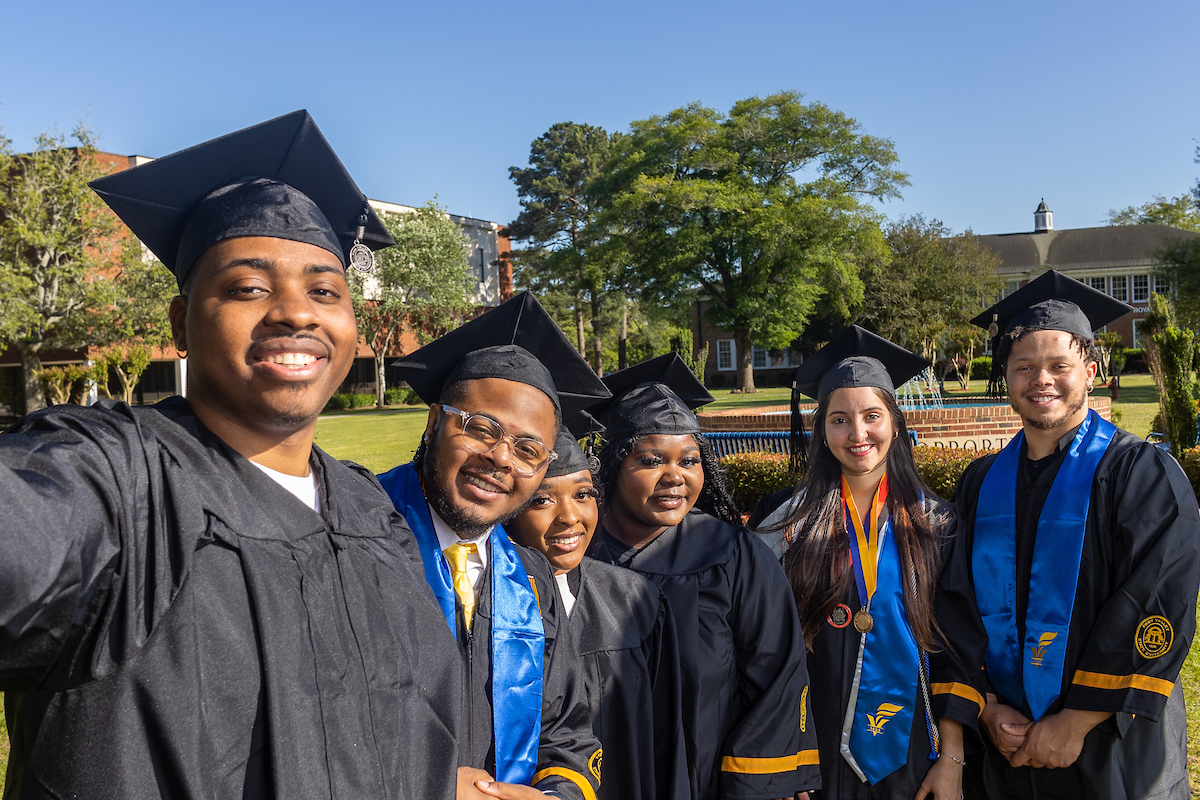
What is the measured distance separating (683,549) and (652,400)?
55cm

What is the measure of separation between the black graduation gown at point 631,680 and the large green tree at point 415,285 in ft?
112

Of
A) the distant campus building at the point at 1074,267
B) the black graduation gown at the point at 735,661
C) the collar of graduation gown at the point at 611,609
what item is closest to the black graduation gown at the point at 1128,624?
the black graduation gown at the point at 735,661

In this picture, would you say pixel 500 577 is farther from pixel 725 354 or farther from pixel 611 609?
pixel 725 354

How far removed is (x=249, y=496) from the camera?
138cm

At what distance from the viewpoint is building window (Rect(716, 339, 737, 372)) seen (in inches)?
1912

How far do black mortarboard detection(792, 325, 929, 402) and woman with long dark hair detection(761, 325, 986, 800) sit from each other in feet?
0.26

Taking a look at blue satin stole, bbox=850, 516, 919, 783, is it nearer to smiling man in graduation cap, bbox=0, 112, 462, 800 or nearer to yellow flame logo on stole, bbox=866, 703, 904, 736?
yellow flame logo on stole, bbox=866, 703, 904, 736

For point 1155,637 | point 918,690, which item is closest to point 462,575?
point 918,690

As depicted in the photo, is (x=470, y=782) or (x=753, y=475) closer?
(x=470, y=782)

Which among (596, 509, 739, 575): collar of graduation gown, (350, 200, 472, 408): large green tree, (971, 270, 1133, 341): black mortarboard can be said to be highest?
(350, 200, 472, 408): large green tree

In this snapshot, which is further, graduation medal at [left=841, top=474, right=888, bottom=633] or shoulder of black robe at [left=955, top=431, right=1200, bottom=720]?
graduation medal at [left=841, top=474, right=888, bottom=633]

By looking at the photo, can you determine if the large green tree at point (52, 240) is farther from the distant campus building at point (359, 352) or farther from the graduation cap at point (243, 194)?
the graduation cap at point (243, 194)

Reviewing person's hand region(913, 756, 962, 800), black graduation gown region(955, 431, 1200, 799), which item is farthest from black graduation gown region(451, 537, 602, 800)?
black graduation gown region(955, 431, 1200, 799)

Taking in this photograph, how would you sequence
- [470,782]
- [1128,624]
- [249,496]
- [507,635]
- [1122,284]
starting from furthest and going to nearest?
[1122,284] → [1128,624] → [507,635] → [470,782] → [249,496]
